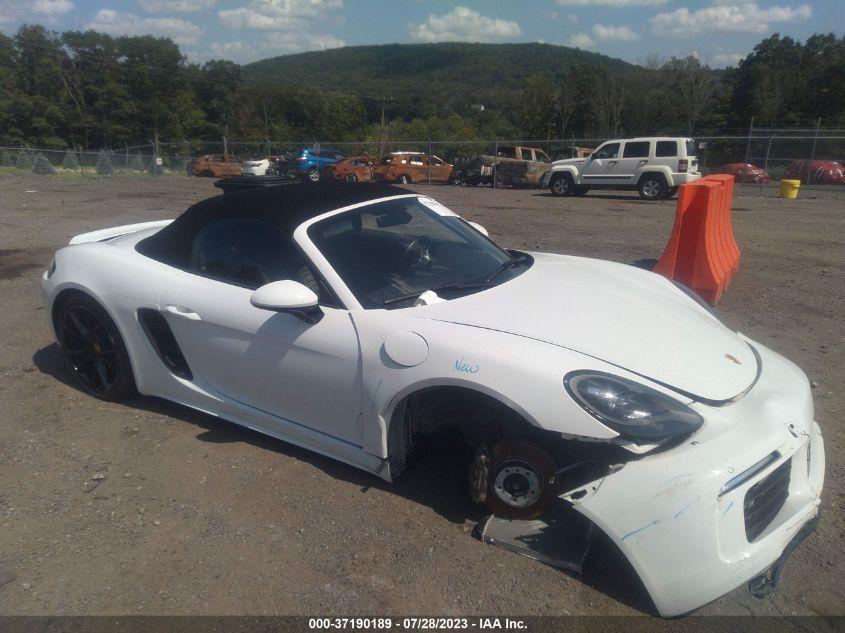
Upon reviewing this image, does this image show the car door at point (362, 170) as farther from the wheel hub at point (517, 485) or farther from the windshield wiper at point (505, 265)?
the wheel hub at point (517, 485)

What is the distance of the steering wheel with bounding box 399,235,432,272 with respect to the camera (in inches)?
132

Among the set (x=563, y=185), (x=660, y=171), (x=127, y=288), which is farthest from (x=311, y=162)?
(x=127, y=288)

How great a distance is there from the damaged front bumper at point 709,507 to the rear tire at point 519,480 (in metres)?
0.26

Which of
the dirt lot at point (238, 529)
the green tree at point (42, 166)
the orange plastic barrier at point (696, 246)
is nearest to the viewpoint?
the dirt lot at point (238, 529)

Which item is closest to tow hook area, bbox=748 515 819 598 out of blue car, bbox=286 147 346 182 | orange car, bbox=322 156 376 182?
orange car, bbox=322 156 376 182

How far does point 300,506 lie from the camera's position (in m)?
2.92

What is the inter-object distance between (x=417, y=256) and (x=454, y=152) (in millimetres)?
35365

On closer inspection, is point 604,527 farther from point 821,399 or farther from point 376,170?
point 376,170

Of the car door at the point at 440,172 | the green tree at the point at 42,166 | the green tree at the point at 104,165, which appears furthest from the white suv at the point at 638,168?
the green tree at the point at 42,166

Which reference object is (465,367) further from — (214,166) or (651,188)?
(214,166)

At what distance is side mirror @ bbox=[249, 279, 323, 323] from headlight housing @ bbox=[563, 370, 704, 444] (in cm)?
120

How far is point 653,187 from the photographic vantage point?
18469 mm

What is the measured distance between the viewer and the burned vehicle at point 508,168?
2414 centimetres

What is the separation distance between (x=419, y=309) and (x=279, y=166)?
3077 cm
